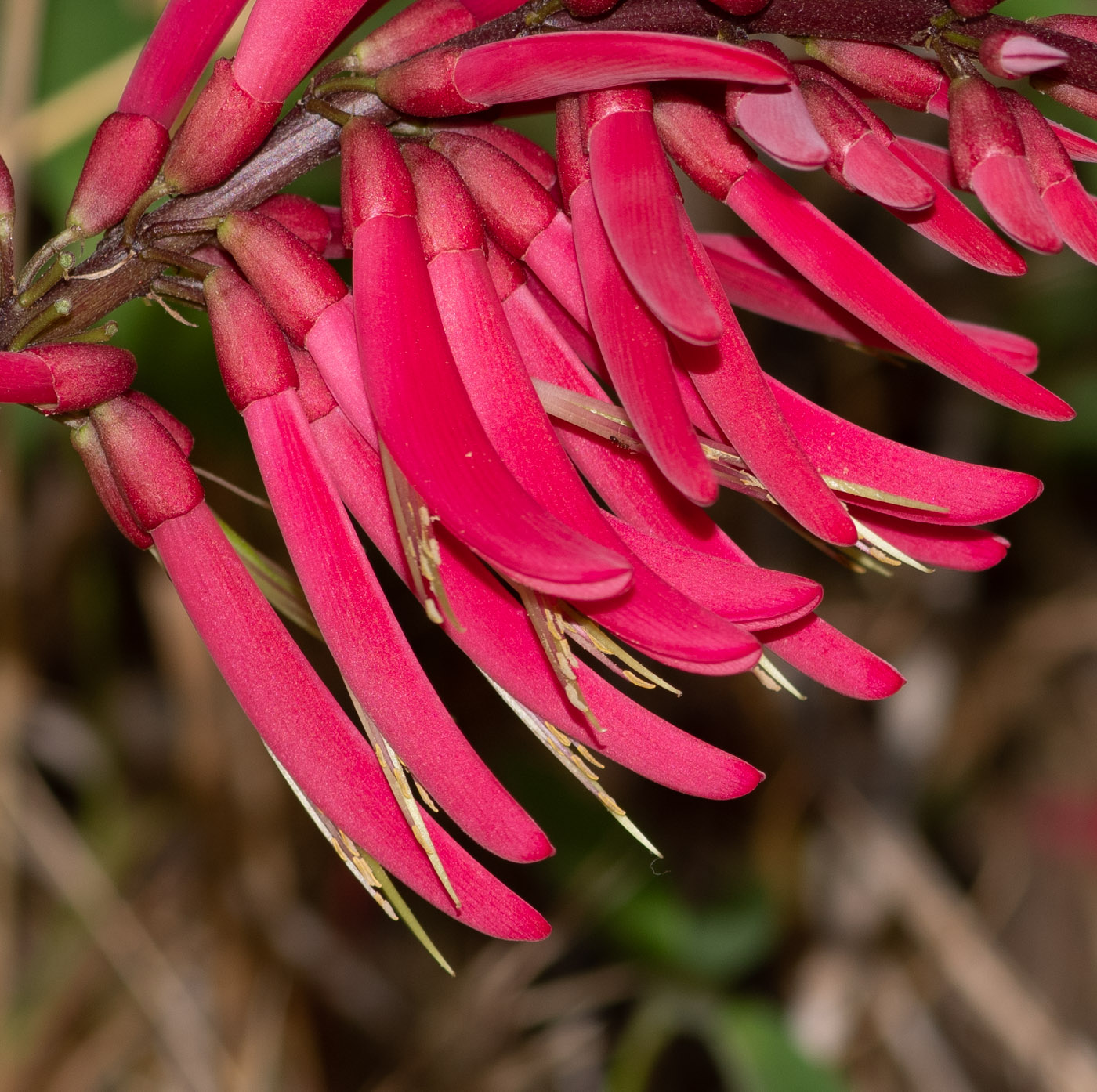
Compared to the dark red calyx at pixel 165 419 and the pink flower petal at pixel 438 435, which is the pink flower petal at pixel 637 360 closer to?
the pink flower petal at pixel 438 435

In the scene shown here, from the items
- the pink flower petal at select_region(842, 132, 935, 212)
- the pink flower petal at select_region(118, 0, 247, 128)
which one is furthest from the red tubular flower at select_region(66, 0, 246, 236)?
the pink flower petal at select_region(842, 132, 935, 212)

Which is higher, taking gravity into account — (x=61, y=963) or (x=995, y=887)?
(x=61, y=963)

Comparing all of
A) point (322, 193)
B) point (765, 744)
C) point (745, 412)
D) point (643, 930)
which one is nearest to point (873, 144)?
point (745, 412)

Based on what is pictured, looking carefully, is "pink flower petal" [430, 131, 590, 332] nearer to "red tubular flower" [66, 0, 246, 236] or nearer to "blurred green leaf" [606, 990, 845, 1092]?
"red tubular flower" [66, 0, 246, 236]

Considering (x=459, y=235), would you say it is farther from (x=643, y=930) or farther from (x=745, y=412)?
(x=643, y=930)

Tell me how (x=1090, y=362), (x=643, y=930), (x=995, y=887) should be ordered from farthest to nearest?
1. (x=995, y=887)
2. (x=1090, y=362)
3. (x=643, y=930)
